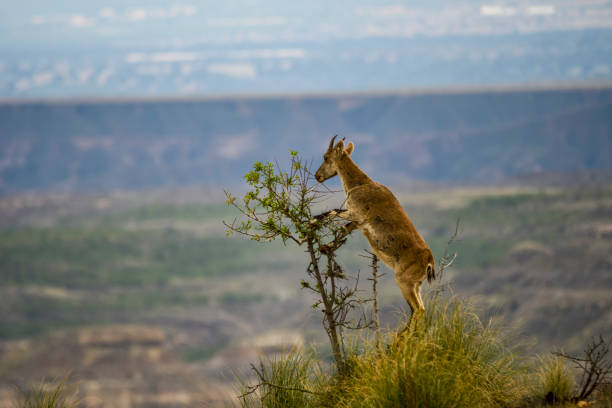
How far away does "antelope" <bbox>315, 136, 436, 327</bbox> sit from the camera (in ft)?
39.0

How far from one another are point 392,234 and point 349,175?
1170 millimetres

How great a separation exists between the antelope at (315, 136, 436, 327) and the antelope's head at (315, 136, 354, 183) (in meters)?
0.51

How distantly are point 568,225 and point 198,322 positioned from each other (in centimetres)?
7160

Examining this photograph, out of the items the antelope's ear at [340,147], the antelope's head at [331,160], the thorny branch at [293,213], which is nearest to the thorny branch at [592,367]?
the thorny branch at [293,213]

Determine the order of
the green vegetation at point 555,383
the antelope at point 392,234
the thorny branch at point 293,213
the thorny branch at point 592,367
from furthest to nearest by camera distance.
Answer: the green vegetation at point 555,383
the thorny branch at point 592,367
the thorny branch at point 293,213
the antelope at point 392,234

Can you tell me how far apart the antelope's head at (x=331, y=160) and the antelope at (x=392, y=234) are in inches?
20.2

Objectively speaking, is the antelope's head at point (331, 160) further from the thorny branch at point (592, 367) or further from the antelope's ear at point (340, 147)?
the thorny branch at point (592, 367)

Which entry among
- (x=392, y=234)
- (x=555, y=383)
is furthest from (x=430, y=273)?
(x=555, y=383)

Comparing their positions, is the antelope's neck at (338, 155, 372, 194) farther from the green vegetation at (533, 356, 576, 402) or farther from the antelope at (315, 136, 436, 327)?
the green vegetation at (533, 356, 576, 402)

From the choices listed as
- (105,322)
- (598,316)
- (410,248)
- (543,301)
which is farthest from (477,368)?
(105,322)

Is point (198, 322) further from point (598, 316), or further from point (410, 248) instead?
point (410, 248)

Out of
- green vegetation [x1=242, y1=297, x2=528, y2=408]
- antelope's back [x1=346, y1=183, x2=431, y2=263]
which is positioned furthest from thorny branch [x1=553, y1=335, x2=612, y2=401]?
antelope's back [x1=346, y1=183, x2=431, y2=263]

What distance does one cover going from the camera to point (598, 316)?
9875 centimetres

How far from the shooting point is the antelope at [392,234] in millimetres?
11898
